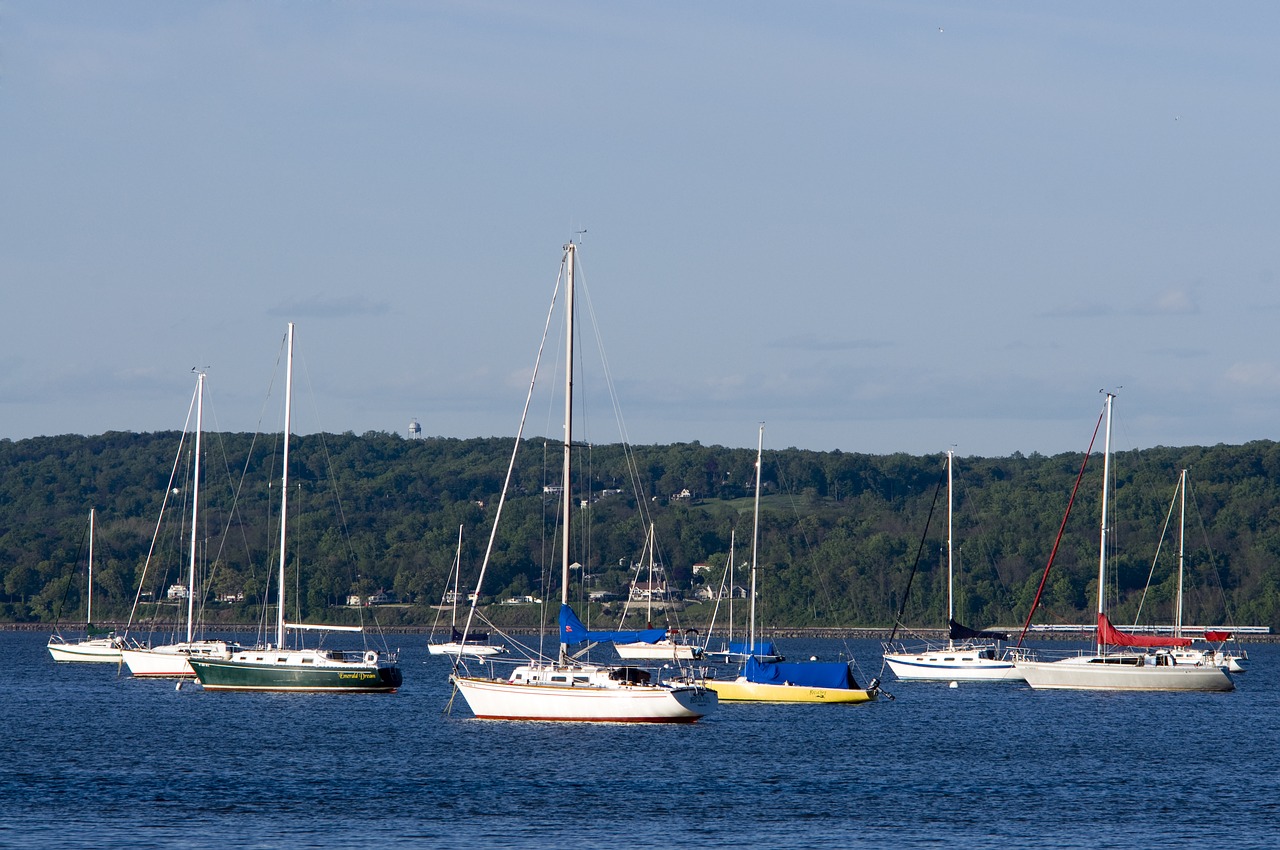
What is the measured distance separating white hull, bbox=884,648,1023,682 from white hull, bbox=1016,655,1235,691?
19.9ft

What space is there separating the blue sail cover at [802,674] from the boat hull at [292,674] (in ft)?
50.7

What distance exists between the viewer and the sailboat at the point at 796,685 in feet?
241

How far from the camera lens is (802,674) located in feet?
243

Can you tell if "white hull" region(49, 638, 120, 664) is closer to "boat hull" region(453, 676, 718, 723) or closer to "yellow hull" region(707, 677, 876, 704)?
"yellow hull" region(707, 677, 876, 704)

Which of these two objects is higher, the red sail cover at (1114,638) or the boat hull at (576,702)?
the red sail cover at (1114,638)

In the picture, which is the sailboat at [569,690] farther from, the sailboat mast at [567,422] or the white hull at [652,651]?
the white hull at [652,651]

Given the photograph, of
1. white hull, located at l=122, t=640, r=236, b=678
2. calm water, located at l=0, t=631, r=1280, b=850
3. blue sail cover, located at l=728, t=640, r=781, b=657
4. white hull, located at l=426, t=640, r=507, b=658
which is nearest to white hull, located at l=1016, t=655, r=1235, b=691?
calm water, located at l=0, t=631, r=1280, b=850

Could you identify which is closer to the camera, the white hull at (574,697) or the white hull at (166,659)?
the white hull at (574,697)

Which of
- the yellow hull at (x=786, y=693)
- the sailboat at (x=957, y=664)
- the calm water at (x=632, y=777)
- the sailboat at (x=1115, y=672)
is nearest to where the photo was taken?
the calm water at (x=632, y=777)

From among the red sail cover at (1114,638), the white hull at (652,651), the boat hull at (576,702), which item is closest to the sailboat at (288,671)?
the boat hull at (576,702)

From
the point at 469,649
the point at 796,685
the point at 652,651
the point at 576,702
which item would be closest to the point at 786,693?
the point at 796,685

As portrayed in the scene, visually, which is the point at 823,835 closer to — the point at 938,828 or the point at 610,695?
the point at 938,828

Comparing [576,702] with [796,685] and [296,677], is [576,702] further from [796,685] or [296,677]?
[296,677]

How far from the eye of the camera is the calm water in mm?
40562
